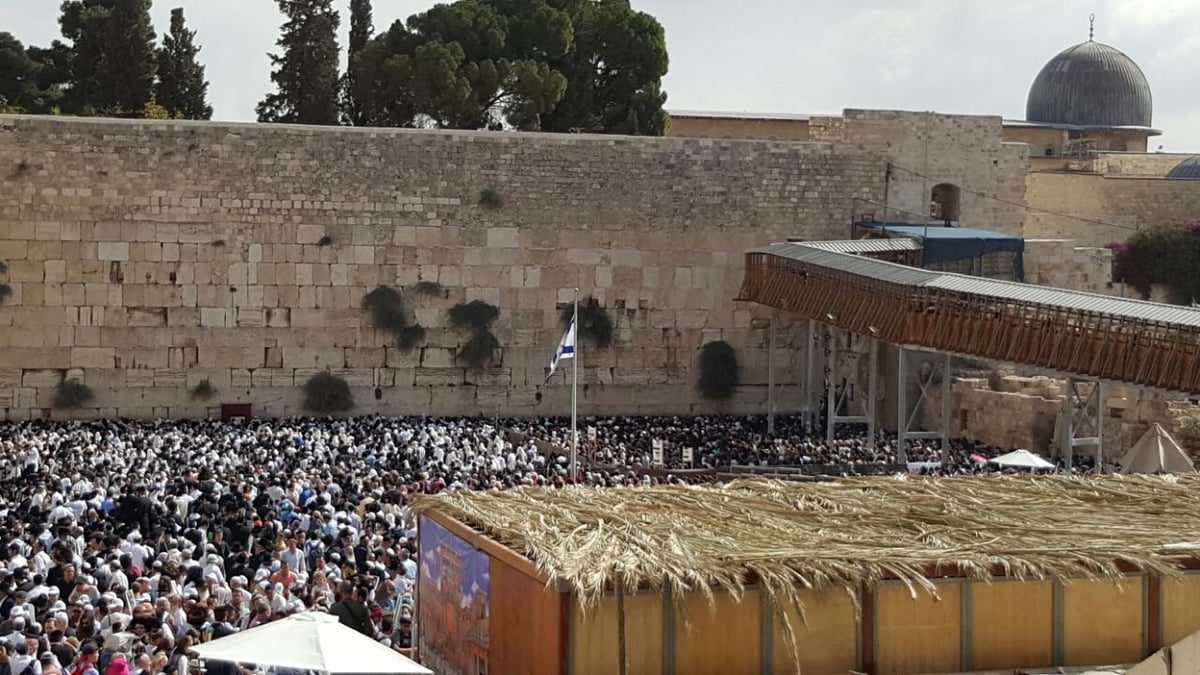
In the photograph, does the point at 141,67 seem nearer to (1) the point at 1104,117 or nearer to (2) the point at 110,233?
(2) the point at 110,233

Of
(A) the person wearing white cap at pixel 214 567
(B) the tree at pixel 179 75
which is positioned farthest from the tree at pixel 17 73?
(A) the person wearing white cap at pixel 214 567

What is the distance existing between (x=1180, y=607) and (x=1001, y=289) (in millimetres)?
11721

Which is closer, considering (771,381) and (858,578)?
(858,578)

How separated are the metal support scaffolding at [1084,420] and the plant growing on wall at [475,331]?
890 cm

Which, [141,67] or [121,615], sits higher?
[141,67]

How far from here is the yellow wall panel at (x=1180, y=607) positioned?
27.6 ft

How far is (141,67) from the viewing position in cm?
3139

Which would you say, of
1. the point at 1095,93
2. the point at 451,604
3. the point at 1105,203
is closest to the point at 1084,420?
the point at 1105,203

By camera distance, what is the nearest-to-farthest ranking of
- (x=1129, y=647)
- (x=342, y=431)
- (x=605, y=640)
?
(x=605, y=640) → (x=1129, y=647) → (x=342, y=431)

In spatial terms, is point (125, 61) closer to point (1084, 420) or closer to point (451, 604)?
point (1084, 420)

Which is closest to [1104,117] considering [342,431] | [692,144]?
[692,144]

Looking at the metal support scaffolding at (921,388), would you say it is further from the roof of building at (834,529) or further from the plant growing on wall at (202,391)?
the plant growing on wall at (202,391)

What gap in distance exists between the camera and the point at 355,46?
1287 inches

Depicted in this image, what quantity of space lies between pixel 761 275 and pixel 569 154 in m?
3.68
